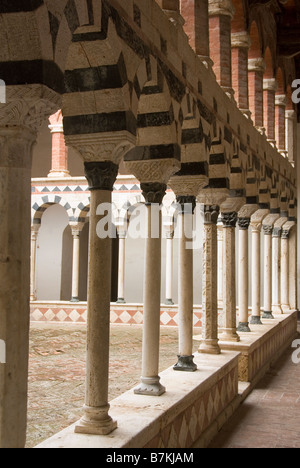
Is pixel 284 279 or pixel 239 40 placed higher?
pixel 239 40

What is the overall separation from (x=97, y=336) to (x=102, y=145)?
1.33 metres

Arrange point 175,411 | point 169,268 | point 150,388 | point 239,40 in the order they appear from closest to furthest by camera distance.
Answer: point 175,411 < point 150,388 < point 239,40 < point 169,268

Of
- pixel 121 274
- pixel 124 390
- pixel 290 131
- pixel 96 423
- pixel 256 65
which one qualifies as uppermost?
pixel 256 65

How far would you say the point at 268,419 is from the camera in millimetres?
6418

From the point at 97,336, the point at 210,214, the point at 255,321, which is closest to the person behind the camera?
the point at 97,336

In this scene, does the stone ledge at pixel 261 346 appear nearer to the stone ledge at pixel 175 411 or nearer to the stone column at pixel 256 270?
the stone column at pixel 256 270

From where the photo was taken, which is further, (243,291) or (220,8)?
(243,291)

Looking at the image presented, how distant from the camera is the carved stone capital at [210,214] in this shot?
7.24 m

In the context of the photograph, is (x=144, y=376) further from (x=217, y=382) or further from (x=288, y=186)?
(x=288, y=186)

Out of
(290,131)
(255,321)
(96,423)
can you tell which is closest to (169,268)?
(290,131)

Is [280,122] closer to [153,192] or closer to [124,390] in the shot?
[124,390]

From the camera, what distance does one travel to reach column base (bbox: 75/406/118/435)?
3.83 meters

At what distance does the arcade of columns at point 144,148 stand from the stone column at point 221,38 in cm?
2
